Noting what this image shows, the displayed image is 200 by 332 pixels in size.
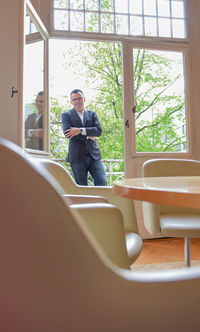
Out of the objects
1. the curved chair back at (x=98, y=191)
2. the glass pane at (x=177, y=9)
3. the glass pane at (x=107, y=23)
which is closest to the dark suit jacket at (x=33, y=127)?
the curved chair back at (x=98, y=191)

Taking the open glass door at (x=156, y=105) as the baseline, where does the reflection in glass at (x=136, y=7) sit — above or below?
above

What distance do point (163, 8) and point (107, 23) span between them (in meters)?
0.78

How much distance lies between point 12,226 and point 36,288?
3.0 inches

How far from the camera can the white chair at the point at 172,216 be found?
5.24 feet

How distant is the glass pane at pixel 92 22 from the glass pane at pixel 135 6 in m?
0.46

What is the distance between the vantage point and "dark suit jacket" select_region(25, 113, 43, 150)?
2612 mm

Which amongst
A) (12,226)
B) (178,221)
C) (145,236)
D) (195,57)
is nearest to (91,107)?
(195,57)

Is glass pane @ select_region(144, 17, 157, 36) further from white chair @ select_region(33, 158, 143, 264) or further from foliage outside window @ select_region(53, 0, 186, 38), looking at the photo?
white chair @ select_region(33, 158, 143, 264)

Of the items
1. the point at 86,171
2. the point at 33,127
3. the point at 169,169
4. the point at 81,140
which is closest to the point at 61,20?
the point at 81,140

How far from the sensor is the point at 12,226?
0.35 meters

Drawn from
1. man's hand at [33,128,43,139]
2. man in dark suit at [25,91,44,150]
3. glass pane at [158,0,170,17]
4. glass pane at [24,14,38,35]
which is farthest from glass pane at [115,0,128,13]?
man's hand at [33,128,43,139]

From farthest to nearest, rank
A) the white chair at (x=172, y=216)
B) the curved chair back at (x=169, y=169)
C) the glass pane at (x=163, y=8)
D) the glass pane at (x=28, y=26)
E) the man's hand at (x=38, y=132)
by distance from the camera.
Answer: the glass pane at (x=163, y=8), the man's hand at (x=38, y=132), the glass pane at (x=28, y=26), the curved chair back at (x=169, y=169), the white chair at (x=172, y=216)

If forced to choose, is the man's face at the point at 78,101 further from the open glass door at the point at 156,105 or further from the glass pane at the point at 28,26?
the glass pane at the point at 28,26

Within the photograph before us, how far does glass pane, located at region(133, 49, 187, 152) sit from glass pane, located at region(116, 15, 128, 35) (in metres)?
0.27
